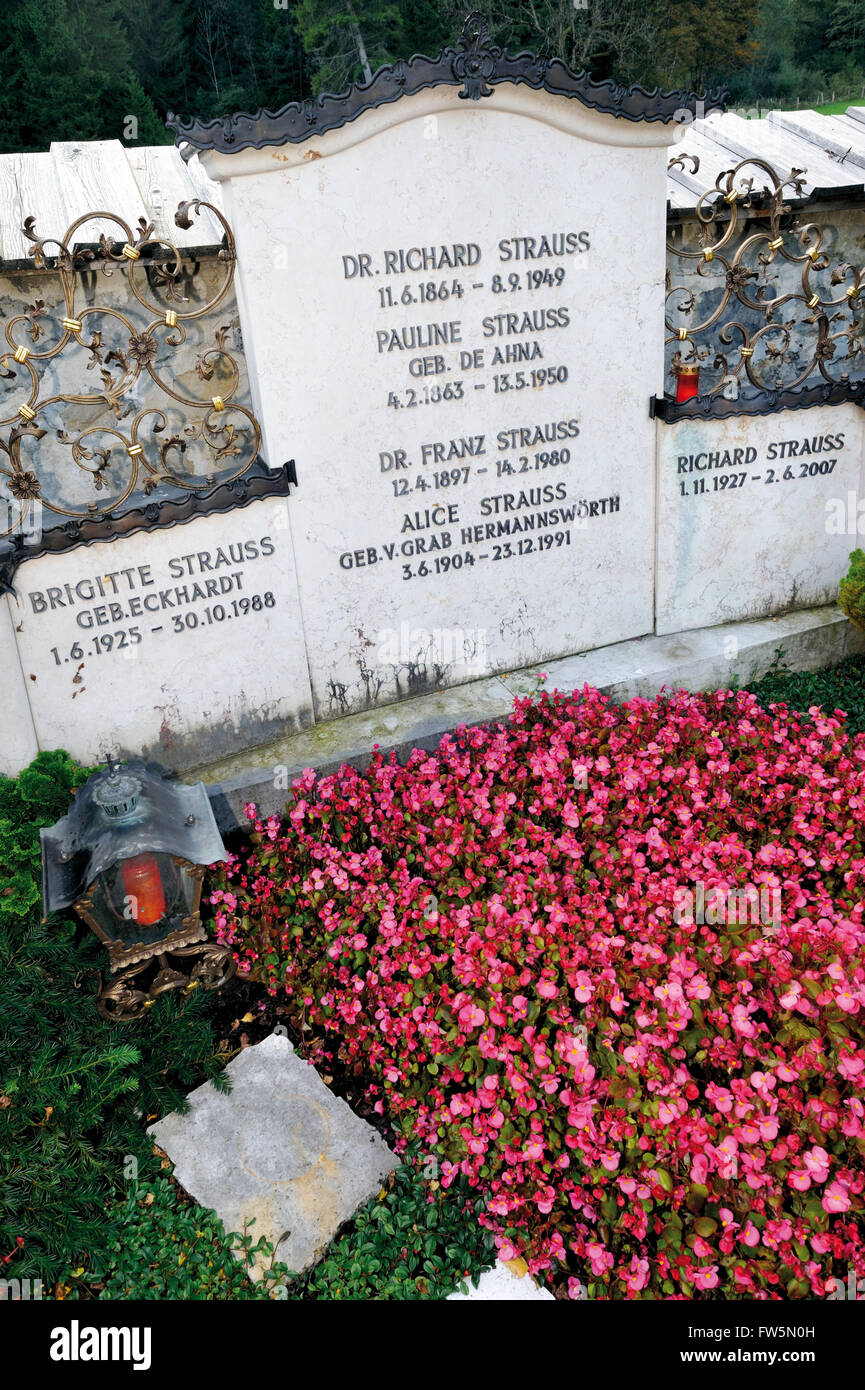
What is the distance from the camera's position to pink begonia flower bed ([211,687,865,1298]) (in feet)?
8.81

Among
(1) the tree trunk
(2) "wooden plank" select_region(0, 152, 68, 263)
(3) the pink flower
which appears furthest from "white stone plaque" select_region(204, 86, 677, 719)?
(1) the tree trunk

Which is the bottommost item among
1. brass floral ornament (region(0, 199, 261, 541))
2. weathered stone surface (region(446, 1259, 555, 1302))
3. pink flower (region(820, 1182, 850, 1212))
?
weathered stone surface (region(446, 1259, 555, 1302))

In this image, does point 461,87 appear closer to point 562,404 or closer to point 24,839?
point 562,404

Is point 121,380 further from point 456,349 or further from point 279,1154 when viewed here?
point 279,1154

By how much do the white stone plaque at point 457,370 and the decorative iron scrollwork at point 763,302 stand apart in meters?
0.61

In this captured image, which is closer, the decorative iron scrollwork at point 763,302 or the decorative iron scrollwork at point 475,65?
the decorative iron scrollwork at point 475,65

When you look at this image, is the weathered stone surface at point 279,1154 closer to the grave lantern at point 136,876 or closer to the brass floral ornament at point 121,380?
the grave lantern at point 136,876

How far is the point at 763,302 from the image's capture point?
18.0 ft

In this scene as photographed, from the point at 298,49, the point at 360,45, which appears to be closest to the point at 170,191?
the point at 360,45

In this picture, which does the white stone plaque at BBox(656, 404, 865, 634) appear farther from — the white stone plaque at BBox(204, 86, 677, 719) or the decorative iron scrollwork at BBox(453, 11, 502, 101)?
the decorative iron scrollwork at BBox(453, 11, 502, 101)

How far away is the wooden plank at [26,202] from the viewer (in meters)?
5.18

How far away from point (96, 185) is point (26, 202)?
0.40m

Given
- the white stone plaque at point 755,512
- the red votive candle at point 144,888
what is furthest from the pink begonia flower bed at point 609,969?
the white stone plaque at point 755,512

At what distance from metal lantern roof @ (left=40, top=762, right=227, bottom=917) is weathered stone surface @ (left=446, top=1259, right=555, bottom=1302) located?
5.15 feet
